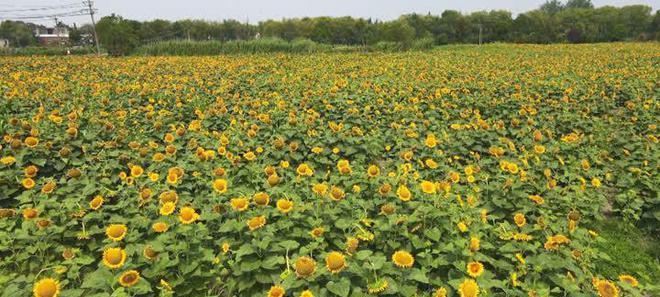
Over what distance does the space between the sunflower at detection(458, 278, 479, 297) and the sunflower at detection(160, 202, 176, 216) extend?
229cm

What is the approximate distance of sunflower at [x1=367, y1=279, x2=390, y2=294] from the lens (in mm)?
2645

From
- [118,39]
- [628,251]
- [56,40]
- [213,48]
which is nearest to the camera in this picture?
[628,251]

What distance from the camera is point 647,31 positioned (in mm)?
66562

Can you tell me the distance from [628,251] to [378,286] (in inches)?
142

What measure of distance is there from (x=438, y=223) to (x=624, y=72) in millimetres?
13908

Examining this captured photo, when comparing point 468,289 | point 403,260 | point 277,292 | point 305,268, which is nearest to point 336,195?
point 403,260

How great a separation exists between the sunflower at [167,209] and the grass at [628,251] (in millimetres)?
4114

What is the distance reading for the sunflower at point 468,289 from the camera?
105 inches

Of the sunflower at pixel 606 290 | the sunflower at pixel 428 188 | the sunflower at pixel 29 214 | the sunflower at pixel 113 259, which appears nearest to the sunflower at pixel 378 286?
the sunflower at pixel 428 188

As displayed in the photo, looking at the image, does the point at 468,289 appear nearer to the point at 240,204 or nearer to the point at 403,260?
the point at 403,260

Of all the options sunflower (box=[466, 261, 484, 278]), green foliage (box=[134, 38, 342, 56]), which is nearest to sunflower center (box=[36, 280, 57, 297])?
sunflower (box=[466, 261, 484, 278])

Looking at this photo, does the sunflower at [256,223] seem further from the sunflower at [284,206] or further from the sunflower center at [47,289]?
the sunflower center at [47,289]

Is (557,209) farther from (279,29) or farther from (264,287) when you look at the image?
(279,29)

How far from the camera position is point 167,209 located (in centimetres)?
340
